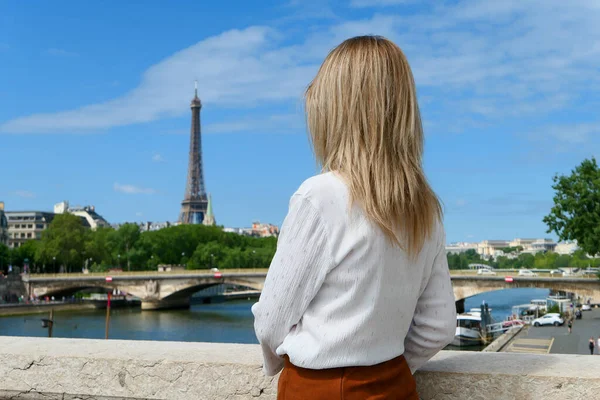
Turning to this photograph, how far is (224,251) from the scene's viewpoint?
262 feet

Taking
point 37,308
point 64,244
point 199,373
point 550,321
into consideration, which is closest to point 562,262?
point 64,244

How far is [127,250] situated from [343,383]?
79190 mm

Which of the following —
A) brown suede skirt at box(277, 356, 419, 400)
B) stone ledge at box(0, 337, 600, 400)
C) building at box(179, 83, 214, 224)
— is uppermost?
building at box(179, 83, 214, 224)

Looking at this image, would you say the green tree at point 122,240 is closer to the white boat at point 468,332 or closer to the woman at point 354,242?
the white boat at point 468,332

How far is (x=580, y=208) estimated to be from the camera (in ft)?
124

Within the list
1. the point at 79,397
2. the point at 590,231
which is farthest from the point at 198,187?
the point at 79,397

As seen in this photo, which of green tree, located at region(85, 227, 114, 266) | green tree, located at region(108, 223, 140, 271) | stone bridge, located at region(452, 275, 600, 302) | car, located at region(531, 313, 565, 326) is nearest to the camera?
car, located at region(531, 313, 565, 326)

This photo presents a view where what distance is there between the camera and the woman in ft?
6.01

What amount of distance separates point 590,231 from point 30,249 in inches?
2133

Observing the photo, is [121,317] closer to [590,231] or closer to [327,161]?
[590,231]

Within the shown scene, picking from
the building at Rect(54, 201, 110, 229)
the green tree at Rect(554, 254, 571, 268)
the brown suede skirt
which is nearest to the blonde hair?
the brown suede skirt

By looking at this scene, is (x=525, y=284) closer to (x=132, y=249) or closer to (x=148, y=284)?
(x=148, y=284)

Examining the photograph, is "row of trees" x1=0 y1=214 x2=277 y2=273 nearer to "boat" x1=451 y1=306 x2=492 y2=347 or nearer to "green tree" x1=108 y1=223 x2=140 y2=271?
"green tree" x1=108 y1=223 x2=140 y2=271

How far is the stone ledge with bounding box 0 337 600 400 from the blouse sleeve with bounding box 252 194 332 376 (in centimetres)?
71
